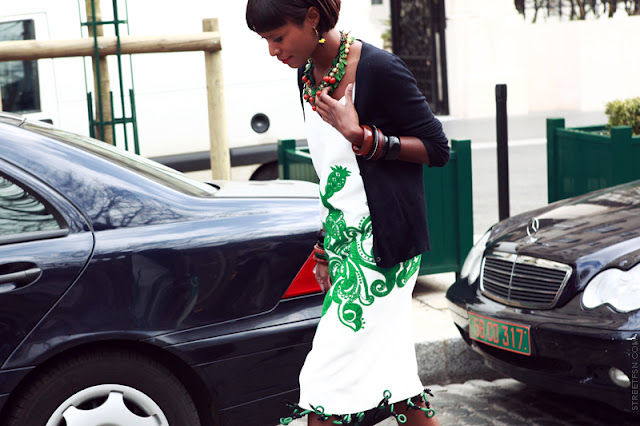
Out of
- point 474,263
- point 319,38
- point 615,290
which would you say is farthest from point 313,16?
point 474,263

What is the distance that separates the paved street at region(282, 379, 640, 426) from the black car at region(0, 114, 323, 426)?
1070 mm

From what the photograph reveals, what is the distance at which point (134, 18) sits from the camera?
8.38 metres

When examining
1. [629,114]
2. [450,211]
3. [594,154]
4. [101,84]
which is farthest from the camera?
[629,114]

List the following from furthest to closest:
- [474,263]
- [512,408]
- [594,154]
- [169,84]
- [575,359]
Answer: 1. [169,84]
2. [594,154]
3. [474,263]
4. [512,408]
5. [575,359]

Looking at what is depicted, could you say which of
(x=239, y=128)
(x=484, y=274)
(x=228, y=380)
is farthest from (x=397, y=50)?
(x=228, y=380)

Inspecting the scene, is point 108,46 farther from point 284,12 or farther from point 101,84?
point 284,12

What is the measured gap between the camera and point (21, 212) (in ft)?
10.8

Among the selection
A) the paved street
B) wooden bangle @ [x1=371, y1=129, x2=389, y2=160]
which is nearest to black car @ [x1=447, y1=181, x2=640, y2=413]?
the paved street

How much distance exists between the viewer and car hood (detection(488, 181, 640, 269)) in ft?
12.9

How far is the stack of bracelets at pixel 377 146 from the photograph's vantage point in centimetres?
249

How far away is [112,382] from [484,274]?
1955mm

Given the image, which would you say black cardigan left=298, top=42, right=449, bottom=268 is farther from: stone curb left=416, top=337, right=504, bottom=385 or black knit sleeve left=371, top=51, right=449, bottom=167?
stone curb left=416, top=337, right=504, bottom=385

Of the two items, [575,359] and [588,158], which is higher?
[588,158]

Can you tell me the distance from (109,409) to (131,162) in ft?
3.35
